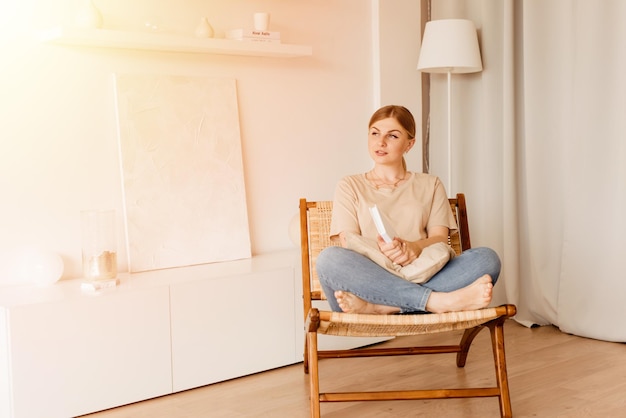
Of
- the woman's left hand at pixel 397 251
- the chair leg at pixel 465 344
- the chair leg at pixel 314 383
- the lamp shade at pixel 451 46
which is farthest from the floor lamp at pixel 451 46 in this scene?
the chair leg at pixel 314 383

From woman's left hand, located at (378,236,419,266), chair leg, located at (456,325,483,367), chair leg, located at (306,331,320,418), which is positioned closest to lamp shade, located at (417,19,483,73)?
chair leg, located at (456,325,483,367)

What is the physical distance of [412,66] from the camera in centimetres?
396

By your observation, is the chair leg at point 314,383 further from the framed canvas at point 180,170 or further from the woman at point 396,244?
the framed canvas at point 180,170

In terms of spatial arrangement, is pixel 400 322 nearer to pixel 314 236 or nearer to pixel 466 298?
pixel 466 298

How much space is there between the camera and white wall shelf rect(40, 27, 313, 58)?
2717 mm

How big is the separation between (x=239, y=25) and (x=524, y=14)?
132 cm

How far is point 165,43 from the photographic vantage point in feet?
9.66

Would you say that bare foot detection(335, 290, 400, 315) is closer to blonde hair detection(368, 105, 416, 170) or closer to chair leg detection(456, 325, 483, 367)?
chair leg detection(456, 325, 483, 367)

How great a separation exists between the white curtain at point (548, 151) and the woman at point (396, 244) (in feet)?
3.23

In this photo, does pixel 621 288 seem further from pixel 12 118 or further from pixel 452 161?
pixel 12 118

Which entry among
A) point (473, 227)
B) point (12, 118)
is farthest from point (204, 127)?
point (473, 227)

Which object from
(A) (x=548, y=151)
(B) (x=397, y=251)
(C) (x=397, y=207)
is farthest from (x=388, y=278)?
(A) (x=548, y=151)

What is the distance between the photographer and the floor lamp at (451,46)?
3.64 metres

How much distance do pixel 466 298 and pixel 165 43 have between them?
1.49 metres
